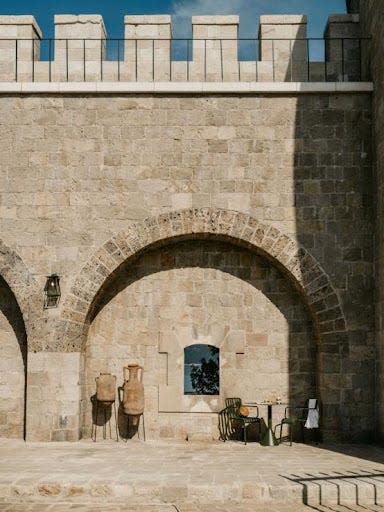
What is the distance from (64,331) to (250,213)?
292 cm

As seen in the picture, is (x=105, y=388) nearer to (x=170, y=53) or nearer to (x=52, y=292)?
(x=52, y=292)

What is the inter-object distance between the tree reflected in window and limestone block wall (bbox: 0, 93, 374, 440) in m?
0.44

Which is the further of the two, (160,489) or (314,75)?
(314,75)

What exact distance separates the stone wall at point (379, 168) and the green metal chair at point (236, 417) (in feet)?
5.24

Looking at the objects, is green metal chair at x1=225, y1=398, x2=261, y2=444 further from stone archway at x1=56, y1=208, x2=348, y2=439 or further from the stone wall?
the stone wall

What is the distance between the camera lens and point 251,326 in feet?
31.2

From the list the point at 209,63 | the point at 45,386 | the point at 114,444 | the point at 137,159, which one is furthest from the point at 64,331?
the point at 209,63

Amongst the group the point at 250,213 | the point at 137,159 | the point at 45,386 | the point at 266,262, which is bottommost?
the point at 45,386

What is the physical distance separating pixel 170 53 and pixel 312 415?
5.25 meters

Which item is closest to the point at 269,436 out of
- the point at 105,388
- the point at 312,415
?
the point at 312,415

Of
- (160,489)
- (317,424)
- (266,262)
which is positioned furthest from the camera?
(266,262)

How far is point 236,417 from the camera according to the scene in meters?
9.08

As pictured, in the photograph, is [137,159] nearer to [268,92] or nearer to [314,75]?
[268,92]

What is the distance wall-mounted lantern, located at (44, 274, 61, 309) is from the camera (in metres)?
9.19
